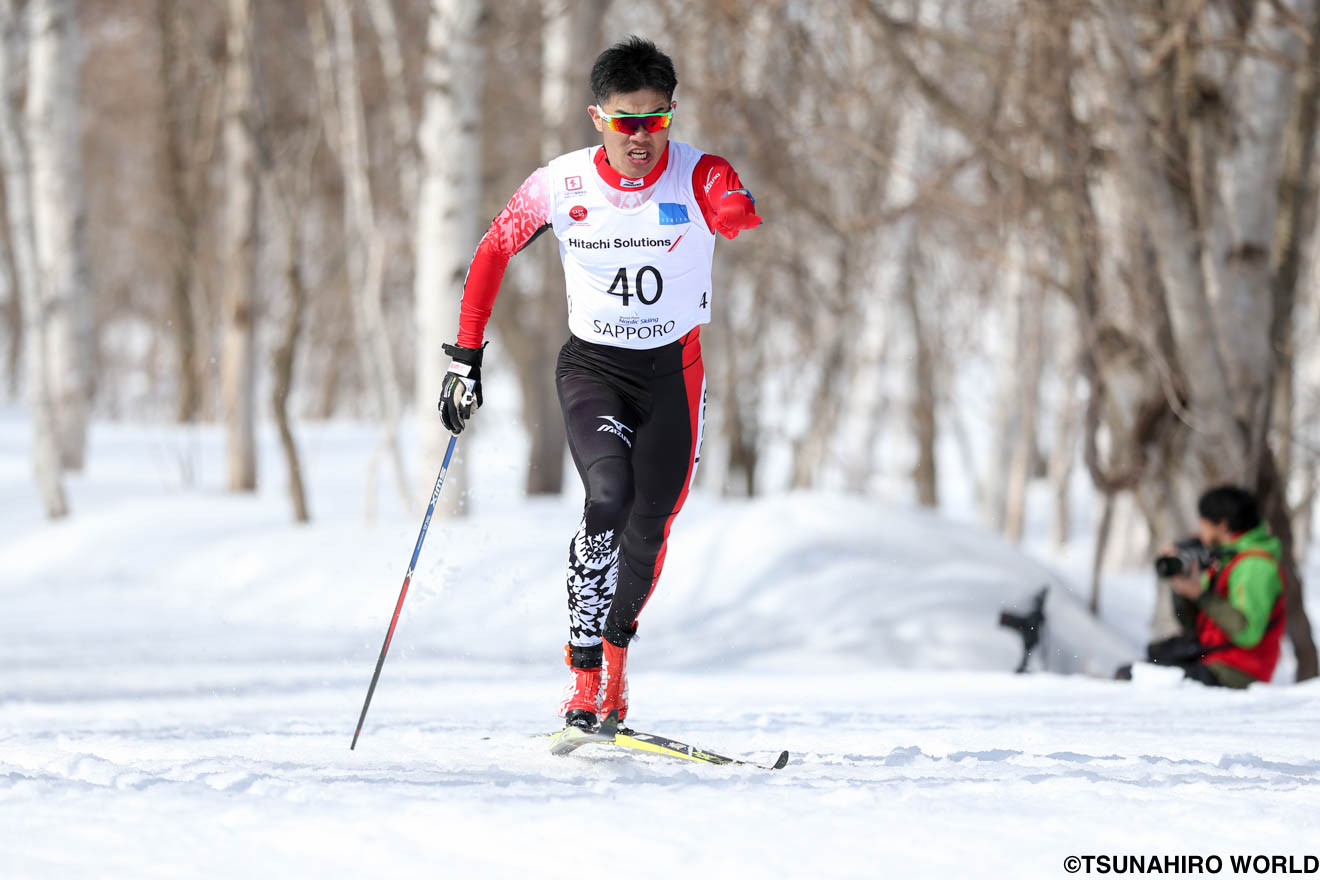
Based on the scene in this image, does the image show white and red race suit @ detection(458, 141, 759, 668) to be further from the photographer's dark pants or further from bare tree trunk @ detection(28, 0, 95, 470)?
bare tree trunk @ detection(28, 0, 95, 470)

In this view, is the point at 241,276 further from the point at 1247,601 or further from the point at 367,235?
the point at 1247,601

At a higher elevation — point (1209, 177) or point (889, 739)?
point (1209, 177)

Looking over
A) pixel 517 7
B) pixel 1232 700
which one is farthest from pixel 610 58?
pixel 517 7

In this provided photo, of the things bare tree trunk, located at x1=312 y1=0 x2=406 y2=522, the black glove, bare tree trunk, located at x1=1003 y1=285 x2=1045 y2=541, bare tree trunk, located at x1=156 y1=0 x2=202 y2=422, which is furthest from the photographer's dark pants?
bare tree trunk, located at x1=156 y1=0 x2=202 y2=422

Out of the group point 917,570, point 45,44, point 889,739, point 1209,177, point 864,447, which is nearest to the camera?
point 889,739

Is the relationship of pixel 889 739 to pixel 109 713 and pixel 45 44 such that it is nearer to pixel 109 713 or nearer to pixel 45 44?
pixel 109 713

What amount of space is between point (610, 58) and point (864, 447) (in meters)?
10.4

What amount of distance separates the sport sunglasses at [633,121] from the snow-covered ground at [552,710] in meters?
1.85

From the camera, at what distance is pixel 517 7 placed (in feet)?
50.6

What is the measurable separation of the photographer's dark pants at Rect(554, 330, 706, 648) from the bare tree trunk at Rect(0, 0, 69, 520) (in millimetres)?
8166

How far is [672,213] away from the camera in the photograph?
13.5ft

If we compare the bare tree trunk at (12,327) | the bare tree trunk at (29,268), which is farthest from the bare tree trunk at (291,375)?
the bare tree trunk at (12,327)

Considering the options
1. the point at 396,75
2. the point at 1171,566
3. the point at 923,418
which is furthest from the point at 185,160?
the point at 1171,566

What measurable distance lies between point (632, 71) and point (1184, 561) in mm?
3721
